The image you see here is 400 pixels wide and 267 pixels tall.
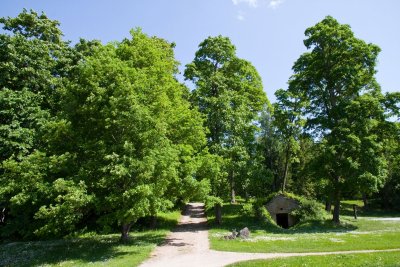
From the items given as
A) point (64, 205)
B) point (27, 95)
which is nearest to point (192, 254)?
point (64, 205)

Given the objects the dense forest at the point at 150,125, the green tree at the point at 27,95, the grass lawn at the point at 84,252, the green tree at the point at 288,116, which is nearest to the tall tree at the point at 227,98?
the dense forest at the point at 150,125

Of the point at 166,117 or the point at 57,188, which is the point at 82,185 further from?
the point at 166,117

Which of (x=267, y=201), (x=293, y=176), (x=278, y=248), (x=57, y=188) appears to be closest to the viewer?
(x=57, y=188)

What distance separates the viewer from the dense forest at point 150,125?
76.1 feet

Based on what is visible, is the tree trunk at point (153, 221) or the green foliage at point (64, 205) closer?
the green foliage at point (64, 205)

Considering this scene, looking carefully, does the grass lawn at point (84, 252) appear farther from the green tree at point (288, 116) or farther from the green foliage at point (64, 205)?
the green tree at point (288, 116)

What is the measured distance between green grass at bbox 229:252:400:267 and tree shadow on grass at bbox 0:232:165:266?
917cm

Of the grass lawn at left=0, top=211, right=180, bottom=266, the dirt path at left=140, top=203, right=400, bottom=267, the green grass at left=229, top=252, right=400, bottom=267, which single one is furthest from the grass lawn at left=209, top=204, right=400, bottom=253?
the grass lawn at left=0, top=211, right=180, bottom=266

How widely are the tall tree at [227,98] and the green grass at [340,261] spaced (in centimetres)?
1607

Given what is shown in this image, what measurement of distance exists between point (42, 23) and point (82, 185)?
2752cm

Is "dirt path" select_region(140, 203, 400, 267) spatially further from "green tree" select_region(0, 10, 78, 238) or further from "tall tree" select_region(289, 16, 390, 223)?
"tall tree" select_region(289, 16, 390, 223)

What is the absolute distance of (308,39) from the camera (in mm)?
41188

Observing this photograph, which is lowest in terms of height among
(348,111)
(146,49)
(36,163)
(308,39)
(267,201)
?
(267,201)

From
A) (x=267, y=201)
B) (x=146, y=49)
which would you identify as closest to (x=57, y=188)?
(x=146, y=49)
